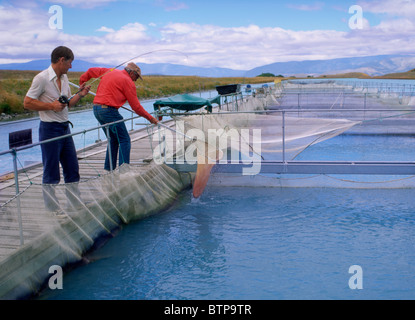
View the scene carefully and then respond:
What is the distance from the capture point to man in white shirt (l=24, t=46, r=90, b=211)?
213 inches

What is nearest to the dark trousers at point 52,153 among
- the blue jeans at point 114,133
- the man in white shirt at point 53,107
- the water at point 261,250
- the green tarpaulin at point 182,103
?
the man in white shirt at point 53,107

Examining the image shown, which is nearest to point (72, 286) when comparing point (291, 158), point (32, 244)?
point (32, 244)

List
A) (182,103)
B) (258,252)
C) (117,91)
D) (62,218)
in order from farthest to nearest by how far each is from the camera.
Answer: (182,103) → (117,91) → (258,252) → (62,218)

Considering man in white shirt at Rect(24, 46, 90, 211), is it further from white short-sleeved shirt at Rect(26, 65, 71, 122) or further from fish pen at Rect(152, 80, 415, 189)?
fish pen at Rect(152, 80, 415, 189)

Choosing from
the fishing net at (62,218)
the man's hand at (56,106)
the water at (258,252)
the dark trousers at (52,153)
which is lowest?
the water at (258,252)

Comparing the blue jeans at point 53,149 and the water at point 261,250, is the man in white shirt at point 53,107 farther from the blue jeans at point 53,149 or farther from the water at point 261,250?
the water at point 261,250

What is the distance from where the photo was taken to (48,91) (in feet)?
18.1

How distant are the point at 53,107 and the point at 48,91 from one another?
0.23m

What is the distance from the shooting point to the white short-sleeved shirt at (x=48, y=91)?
17.7 ft

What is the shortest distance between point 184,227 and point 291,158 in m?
3.04

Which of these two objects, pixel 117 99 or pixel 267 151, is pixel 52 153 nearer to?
pixel 117 99

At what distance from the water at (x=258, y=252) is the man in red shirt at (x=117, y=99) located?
169cm

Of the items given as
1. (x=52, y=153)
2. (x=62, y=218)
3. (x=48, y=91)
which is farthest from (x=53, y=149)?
(x=62, y=218)

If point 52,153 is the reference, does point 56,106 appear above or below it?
above
